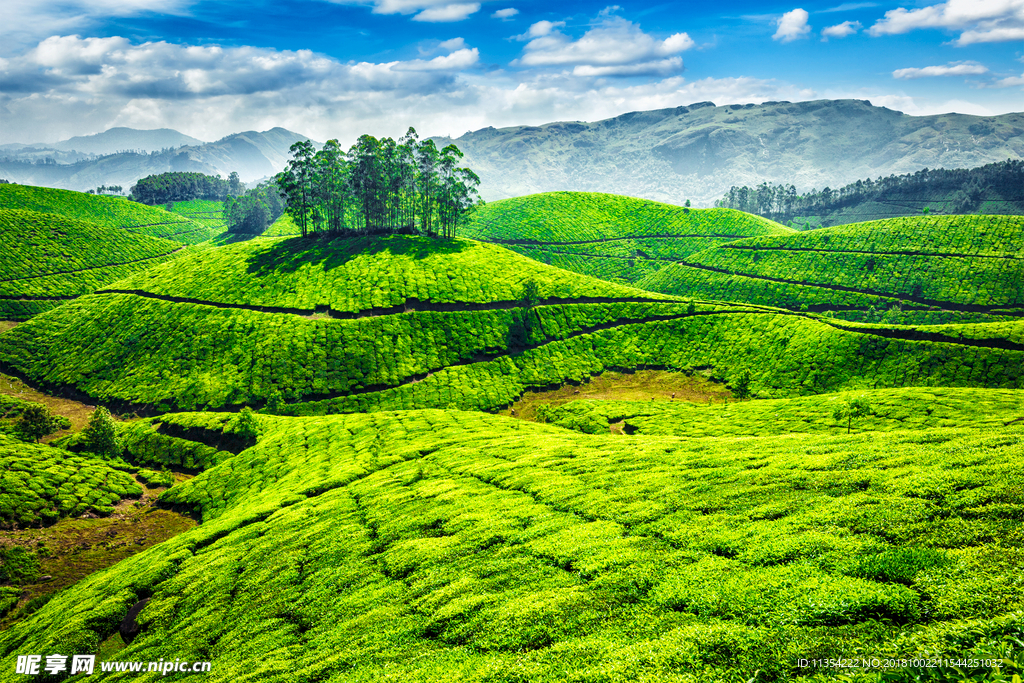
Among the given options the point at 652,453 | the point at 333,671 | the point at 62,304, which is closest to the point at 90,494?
the point at 333,671

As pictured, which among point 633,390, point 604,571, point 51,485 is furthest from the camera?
point 633,390

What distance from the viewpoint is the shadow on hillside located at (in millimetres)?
145625

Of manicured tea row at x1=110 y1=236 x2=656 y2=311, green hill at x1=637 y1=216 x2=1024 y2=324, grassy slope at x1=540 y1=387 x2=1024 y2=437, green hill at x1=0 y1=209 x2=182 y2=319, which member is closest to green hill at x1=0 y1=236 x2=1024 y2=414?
manicured tea row at x1=110 y1=236 x2=656 y2=311

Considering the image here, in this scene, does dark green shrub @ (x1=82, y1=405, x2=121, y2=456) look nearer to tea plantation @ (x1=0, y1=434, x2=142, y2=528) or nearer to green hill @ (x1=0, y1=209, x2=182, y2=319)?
tea plantation @ (x1=0, y1=434, x2=142, y2=528)

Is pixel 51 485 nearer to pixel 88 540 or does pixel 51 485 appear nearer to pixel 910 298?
pixel 88 540

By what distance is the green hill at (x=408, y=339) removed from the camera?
103m

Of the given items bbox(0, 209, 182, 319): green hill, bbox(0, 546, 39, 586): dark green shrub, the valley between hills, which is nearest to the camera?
the valley between hills

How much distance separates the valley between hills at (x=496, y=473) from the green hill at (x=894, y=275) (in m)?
1.73

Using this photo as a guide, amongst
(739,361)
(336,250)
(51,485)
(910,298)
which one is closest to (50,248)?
(336,250)

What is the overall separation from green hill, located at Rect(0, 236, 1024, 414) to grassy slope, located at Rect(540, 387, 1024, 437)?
2751cm

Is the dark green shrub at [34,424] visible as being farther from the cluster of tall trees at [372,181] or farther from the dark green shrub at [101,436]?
the cluster of tall trees at [372,181]

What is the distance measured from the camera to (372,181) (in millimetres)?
165250

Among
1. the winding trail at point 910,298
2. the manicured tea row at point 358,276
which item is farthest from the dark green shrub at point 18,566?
the winding trail at point 910,298

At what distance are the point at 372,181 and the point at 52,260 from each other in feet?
408
